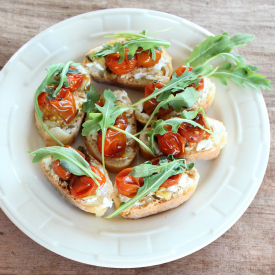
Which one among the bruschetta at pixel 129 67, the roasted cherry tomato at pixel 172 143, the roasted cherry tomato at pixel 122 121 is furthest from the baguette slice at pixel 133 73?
the roasted cherry tomato at pixel 172 143

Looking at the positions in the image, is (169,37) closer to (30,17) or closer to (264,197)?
(30,17)

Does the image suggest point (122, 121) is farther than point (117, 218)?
Yes

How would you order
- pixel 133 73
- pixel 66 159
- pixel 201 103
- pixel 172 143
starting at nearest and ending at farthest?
pixel 66 159 → pixel 172 143 → pixel 201 103 → pixel 133 73

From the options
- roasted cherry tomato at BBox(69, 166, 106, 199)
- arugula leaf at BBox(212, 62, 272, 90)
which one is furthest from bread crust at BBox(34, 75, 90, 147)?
arugula leaf at BBox(212, 62, 272, 90)

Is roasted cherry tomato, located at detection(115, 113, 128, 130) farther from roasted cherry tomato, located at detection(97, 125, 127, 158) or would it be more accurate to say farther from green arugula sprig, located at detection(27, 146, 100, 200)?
green arugula sprig, located at detection(27, 146, 100, 200)

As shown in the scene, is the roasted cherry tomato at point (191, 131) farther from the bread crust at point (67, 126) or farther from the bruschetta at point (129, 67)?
the bread crust at point (67, 126)

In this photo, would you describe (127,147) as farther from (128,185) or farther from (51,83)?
(51,83)

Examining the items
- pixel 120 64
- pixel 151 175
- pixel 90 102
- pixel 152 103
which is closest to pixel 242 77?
pixel 152 103
